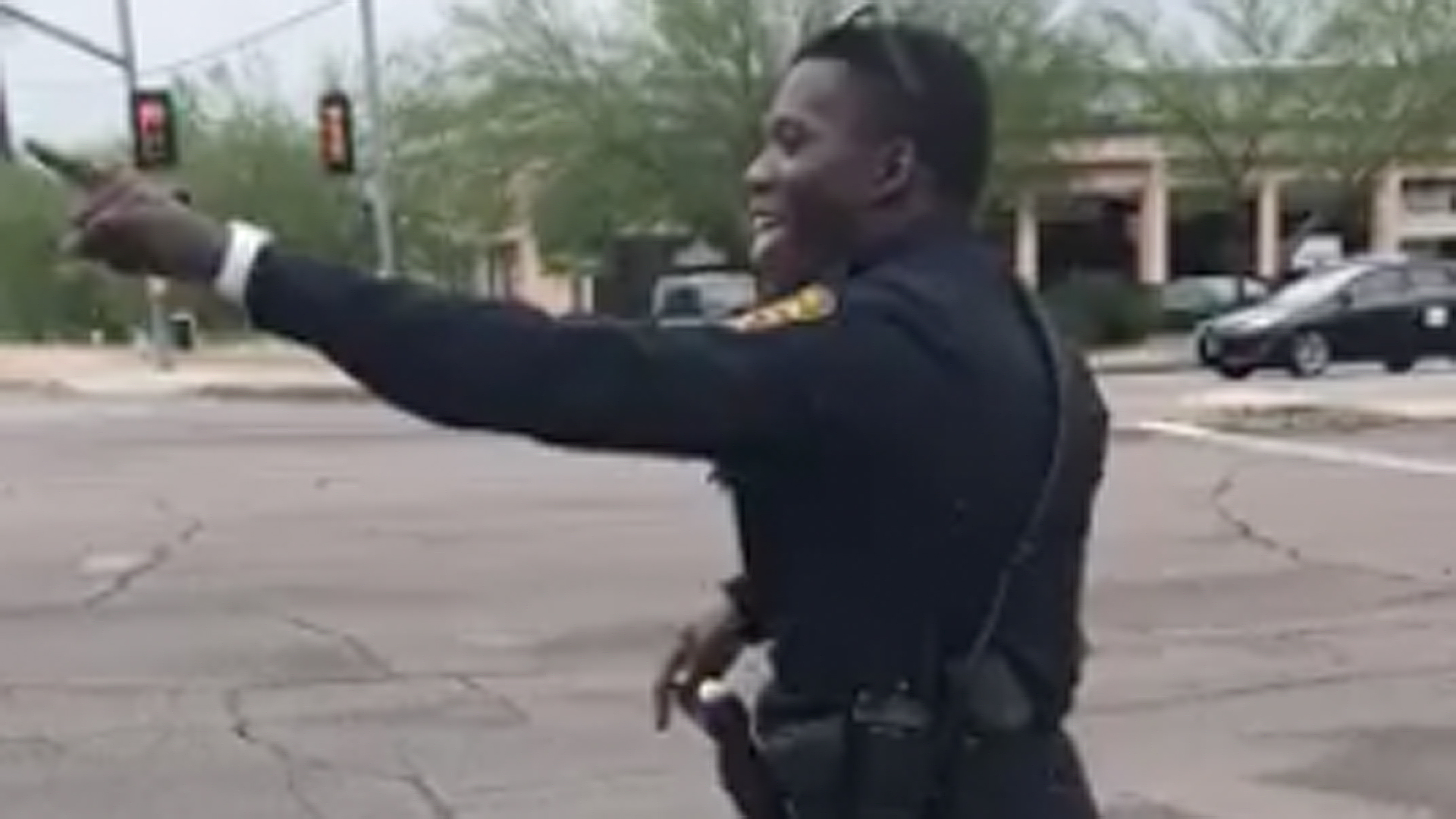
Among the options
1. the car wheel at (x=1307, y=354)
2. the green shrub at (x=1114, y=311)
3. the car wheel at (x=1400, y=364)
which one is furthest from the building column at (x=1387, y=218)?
the car wheel at (x=1307, y=354)

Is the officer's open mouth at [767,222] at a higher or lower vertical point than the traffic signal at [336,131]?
higher

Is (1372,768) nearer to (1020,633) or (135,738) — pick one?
(135,738)

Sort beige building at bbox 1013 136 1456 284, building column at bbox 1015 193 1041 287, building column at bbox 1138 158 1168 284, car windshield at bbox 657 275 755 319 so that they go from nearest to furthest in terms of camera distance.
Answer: car windshield at bbox 657 275 755 319 < building column at bbox 1015 193 1041 287 < beige building at bbox 1013 136 1456 284 < building column at bbox 1138 158 1168 284

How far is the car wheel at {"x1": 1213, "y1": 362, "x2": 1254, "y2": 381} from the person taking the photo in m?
34.7

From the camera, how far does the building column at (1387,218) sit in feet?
200

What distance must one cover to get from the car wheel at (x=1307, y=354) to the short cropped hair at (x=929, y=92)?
3177 cm

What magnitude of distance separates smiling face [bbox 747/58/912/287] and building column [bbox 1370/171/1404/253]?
58169 millimetres

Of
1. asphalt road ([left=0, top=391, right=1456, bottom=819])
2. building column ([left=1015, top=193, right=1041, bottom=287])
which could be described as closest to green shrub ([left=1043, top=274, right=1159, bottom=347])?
building column ([left=1015, top=193, right=1041, bottom=287])

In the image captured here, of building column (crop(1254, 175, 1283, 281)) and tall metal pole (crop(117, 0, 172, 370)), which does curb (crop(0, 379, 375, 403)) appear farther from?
building column (crop(1254, 175, 1283, 281))

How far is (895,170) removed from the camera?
2.75 m

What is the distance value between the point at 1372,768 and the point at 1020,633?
223 inches

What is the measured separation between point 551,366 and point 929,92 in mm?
500

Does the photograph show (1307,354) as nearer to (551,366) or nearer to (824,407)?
(824,407)

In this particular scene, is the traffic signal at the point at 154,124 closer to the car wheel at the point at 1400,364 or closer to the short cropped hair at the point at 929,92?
the car wheel at the point at 1400,364
